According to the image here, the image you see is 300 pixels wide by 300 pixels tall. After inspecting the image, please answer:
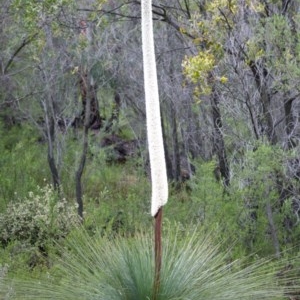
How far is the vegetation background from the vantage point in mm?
7773

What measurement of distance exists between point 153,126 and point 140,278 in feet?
3.07

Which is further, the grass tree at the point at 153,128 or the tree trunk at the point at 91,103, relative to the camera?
the tree trunk at the point at 91,103

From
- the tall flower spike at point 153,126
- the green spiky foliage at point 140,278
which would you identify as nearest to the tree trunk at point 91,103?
the green spiky foliage at point 140,278

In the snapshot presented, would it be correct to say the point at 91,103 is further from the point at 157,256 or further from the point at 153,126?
the point at 153,126

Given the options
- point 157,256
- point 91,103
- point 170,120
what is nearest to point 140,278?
point 157,256

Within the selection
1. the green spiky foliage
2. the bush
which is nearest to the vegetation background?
the bush

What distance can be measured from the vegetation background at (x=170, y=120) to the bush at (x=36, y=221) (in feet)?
0.06

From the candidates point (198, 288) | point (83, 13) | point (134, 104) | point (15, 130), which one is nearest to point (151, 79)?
point (198, 288)

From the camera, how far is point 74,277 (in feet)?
14.9

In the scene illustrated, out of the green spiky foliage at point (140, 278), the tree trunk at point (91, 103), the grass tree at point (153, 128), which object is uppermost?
the tree trunk at point (91, 103)

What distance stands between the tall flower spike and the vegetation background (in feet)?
4.64

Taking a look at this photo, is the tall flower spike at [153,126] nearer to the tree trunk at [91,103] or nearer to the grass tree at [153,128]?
the grass tree at [153,128]

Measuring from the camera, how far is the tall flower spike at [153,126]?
156 inches

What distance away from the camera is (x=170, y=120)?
1466cm
